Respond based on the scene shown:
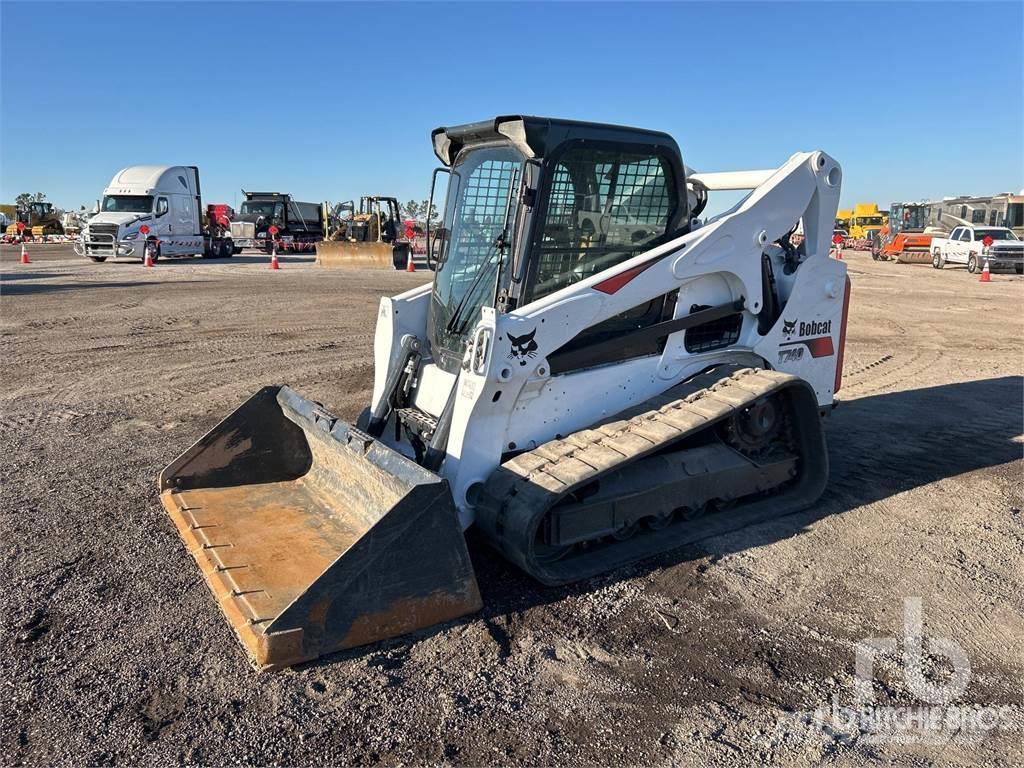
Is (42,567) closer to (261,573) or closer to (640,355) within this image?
(261,573)

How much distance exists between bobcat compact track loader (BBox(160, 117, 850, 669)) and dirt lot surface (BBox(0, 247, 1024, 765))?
213 mm

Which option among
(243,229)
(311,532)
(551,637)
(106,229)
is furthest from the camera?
(243,229)

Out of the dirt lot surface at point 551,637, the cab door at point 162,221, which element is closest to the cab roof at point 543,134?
the dirt lot surface at point 551,637

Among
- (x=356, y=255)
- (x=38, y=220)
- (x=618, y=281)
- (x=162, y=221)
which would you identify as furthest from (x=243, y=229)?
(x=618, y=281)

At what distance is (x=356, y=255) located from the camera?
1073 inches

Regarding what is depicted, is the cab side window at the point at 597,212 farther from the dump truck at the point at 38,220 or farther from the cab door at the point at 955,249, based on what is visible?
the dump truck at the point at 38,220

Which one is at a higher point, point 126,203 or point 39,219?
point 126,203

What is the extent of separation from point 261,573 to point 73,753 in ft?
4.21

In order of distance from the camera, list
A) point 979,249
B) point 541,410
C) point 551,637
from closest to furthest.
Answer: point 551,637 < point 541,410 < point 979,249

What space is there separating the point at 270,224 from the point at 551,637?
35366 millimetres

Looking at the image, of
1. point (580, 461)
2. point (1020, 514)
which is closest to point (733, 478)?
point (580, 461)

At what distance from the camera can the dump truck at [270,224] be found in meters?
36.2

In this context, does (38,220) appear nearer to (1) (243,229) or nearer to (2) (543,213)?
(1) (243,229)

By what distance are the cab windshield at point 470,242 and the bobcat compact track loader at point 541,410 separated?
16 mm
